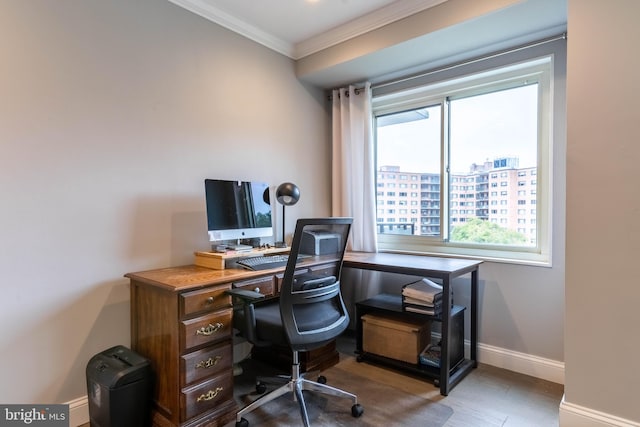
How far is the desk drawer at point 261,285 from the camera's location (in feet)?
6.50

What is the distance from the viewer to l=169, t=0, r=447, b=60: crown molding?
234 centimetres

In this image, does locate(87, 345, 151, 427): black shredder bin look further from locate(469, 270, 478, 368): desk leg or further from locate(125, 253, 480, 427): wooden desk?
locate(469, 270, 478, 368): desk leg

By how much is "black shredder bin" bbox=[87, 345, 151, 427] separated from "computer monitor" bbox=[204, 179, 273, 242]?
2.66 feet

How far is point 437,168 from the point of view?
301 cm

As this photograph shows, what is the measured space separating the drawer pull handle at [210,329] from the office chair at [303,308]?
0.33 ft

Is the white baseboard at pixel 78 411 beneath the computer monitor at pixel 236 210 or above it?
beneath

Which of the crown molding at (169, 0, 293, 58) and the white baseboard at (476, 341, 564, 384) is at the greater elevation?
the crown molding at (169, 0, 293, 58)

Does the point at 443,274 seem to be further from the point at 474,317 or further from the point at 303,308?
the point at 303,308

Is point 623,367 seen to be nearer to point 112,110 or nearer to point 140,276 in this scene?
point 140,276

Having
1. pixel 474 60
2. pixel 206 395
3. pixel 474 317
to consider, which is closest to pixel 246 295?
pixel 206 395

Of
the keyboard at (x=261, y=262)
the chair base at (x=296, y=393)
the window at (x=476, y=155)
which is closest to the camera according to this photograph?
Answer: the chair base at (x=296, y=393)

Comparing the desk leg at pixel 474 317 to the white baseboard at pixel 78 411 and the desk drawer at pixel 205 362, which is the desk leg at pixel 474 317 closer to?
the desk drawer at pixel 205 362

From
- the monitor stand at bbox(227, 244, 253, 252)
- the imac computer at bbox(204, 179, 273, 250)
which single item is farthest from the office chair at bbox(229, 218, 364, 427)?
the imac computer at bbox(204, 179, 273, 250)

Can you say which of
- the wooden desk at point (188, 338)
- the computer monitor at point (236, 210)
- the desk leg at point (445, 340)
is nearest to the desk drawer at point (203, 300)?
the wooden desk at point (188, 338)
